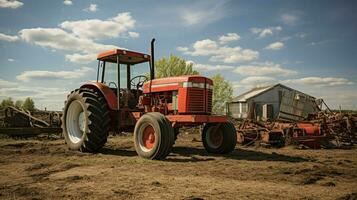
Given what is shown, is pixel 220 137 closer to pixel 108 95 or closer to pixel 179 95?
pixel 179 95

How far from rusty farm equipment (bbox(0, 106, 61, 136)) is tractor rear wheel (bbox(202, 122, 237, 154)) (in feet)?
19.1

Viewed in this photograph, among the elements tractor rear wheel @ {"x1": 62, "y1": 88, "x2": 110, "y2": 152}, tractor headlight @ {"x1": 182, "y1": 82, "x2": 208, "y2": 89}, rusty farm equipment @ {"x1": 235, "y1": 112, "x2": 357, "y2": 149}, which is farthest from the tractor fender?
rusty farm equipment @ {"x1": 235, "y1": 112, "x2": 357, "y2": 149}

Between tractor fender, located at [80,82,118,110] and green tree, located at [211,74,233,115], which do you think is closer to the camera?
tractor fender, located at [80,82,118,110]

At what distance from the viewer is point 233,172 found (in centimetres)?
632

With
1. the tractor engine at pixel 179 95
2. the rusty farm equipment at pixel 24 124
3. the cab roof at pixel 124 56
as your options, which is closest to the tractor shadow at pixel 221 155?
the tractor engine at pixel 179 95

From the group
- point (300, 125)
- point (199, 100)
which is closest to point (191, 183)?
point (199, 100)

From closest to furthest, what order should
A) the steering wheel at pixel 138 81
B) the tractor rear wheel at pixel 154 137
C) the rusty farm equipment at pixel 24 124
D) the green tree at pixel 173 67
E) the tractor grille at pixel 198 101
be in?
the tractor rear wheel at pixel 154 137
the tractor grille at pixel 198 101
the steering wheel at pixel 138 81
the rusty farm equipment at pixel 24 124
the green tree at pixel 173 67

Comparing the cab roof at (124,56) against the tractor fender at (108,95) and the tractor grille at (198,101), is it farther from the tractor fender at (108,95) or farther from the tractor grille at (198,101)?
the tractor grille at (198,101)

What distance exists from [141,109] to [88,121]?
154cm

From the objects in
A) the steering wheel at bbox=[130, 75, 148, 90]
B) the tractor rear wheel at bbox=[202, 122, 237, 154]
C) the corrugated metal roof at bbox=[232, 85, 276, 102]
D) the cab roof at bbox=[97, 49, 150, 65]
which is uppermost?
the corrugated metal roof at bbox=[232, 85, 276, 102]

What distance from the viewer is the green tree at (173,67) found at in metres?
37.9

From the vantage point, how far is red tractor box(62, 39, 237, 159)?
27.1 feet

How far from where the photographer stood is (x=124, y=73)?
10375 millimetres

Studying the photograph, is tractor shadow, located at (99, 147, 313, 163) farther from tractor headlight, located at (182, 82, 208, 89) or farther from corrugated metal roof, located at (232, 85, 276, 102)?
corrugated metal roof, located at (232, 85, 276, 102)
